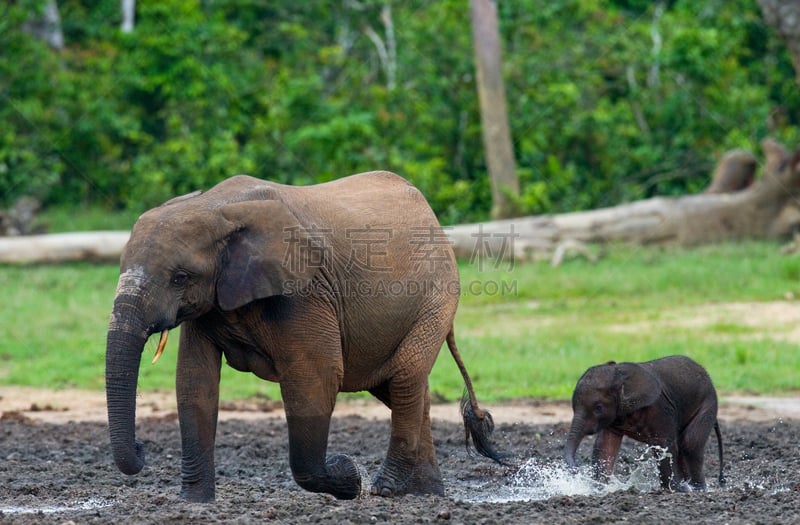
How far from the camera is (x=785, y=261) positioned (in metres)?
15.8

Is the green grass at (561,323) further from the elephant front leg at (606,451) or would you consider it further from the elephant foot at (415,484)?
the elephant foot at (415,484)

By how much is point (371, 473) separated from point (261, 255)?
2347mm

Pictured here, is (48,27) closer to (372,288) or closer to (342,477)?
(372,288)

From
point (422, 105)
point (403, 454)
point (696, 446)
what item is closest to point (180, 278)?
point (403, 454)

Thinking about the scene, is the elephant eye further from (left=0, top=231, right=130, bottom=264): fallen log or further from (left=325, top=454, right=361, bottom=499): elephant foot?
(left=0, top=231, right=130, bottom=264): fallen log

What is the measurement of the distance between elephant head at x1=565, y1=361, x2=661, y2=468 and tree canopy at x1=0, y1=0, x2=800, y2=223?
36.3 feet

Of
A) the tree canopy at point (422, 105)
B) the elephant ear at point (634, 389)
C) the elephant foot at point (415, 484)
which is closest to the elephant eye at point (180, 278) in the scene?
the elephant foot at point (415, 484)

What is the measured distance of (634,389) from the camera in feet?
25.3

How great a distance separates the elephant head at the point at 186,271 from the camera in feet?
20.7

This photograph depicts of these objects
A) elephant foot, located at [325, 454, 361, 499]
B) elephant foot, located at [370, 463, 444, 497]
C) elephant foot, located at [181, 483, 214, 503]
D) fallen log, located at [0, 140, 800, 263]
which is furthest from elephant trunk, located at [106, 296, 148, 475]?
fallen log, located at [0, 140, 800, 263]

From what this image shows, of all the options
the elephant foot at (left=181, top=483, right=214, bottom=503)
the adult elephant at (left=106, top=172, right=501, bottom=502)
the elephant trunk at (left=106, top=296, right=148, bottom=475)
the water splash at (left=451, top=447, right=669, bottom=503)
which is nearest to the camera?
the elephant trunk at (left=106, top=296, right=148, bottom=475)

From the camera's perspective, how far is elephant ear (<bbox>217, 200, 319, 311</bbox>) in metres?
6.58

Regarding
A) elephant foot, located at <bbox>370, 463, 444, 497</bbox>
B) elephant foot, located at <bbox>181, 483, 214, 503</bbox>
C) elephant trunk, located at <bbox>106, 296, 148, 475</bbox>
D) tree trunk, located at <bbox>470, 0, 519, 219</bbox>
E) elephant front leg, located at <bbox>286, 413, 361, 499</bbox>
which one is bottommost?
elephant foot, located at <bbox>370, 463, 444, 497</bbox>

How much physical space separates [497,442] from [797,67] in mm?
10140
